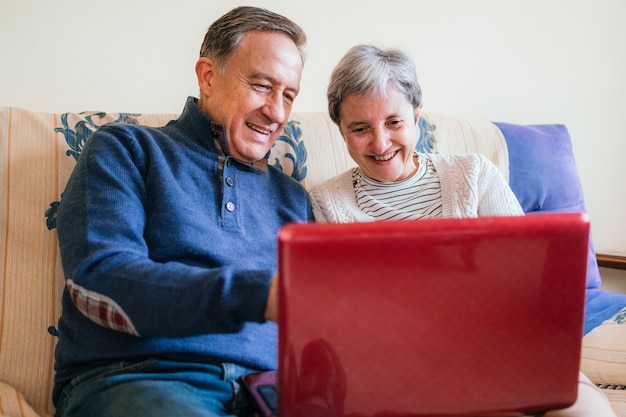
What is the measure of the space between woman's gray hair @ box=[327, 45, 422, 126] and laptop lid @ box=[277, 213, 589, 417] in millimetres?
713

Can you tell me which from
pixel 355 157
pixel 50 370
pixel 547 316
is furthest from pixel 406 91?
pixel 50 370

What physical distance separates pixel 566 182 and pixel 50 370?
4.84ft

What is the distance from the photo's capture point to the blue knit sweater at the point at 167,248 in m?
0.75

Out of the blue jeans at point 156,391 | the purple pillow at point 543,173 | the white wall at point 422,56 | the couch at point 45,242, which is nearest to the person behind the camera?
the blue jeans at point 156,391

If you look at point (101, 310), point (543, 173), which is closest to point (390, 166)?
point (543, 173)

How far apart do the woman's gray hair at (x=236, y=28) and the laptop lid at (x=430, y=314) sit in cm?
76

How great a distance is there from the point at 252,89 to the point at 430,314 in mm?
751

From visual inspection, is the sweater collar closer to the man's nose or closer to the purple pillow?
the man's nose

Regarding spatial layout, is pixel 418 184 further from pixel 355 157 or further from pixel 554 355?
pixel 554 355

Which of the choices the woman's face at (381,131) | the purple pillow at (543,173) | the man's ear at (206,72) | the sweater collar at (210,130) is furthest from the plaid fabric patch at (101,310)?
the purple pillow at (543,173)

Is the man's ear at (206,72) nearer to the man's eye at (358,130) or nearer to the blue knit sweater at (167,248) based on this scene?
the blue knit sweater at (167,248)

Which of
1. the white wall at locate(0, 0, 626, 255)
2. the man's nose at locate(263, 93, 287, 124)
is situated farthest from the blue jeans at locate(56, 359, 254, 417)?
the white wall at locate(0, 0, 626, 255)

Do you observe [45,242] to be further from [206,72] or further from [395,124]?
[395,124]

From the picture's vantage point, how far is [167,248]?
3.30 feet
